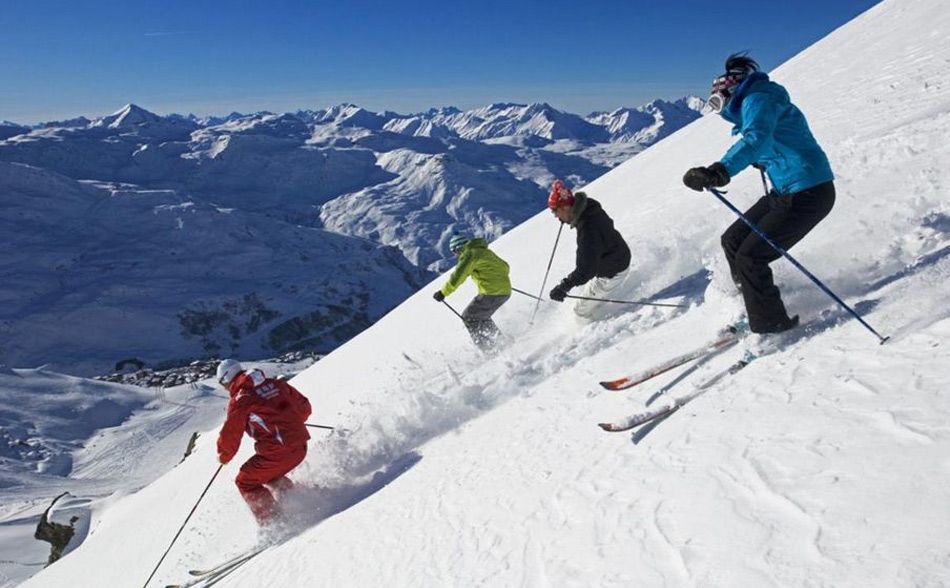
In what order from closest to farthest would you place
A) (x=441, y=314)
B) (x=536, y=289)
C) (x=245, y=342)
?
(x=536, y=289), (x=441, y=314), (x=245, y=342)

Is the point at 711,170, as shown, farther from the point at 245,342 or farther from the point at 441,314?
the point at 245,342

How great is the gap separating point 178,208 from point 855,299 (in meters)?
213

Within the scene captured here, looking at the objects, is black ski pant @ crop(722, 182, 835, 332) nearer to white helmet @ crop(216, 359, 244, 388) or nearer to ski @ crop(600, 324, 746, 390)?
ski @ crop(600, 324, 746, 390)

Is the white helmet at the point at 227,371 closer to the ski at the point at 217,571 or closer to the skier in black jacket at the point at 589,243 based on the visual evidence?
the ski at the point at 217,571

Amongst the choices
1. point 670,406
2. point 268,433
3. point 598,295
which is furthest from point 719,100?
point 268,433

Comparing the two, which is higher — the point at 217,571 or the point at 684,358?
the point at 684,358

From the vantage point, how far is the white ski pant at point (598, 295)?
8703 mm

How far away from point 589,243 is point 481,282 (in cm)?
205

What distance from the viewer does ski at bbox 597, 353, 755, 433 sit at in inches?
192

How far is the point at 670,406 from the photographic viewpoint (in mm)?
4883

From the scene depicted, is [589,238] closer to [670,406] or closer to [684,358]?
[684,358]

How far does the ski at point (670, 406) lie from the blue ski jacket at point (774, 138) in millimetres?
1520

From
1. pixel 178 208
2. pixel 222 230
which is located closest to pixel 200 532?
pixel 222 230

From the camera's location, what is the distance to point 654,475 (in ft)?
13.6
